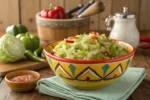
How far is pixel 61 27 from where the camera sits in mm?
1566

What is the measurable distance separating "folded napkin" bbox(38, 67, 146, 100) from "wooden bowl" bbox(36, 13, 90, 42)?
1.66 feet

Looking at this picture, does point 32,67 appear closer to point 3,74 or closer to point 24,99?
point 3,74

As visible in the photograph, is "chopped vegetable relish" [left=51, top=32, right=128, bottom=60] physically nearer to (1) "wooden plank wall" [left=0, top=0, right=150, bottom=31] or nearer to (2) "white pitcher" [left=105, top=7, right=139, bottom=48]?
(2) "white pitcher" [left=105, top=7, right=139, bottom=48]

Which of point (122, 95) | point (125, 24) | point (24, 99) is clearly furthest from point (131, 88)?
point (125, 24)

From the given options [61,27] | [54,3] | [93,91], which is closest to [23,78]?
[93,91]

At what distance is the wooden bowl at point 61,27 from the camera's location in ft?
5.12

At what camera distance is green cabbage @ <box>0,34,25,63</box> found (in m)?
1.32

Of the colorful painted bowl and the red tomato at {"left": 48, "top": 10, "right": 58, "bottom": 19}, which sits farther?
the red tomato at {"left": 48, "top": 10, "right": 58, "bottom": 19}

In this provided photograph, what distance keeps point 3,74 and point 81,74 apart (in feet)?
1.22

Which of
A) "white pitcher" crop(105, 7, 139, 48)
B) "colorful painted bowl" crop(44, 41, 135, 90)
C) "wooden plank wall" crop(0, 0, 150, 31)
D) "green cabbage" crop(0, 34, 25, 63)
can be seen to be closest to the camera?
"colorful painted bowl" crop(44, 41, 135, 90)

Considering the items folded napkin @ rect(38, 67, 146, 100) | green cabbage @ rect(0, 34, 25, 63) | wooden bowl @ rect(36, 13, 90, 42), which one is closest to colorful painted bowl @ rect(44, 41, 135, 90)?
folded napkin @ rect(38, 67, 146, 100)

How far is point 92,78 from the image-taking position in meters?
0.98

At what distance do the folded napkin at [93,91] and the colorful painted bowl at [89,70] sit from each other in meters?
0.02

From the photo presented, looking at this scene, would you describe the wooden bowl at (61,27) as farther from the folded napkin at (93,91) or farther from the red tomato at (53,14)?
the folded napkin at (93,91)
